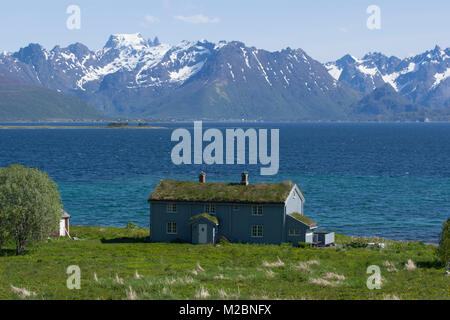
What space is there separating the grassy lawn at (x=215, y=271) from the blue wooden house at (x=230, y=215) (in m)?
2.84

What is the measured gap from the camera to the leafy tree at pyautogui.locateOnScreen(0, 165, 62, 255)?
61.3 m

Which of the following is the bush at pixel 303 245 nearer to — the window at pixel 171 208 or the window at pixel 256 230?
the window at pixel 256 230

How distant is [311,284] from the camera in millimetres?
43656

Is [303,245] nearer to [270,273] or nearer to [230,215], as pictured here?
[230,215]

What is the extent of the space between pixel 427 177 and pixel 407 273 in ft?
357

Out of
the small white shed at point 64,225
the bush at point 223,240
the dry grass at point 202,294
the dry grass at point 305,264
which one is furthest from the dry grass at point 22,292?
the small white shed at point 64,225

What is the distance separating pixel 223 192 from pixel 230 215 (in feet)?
9.57

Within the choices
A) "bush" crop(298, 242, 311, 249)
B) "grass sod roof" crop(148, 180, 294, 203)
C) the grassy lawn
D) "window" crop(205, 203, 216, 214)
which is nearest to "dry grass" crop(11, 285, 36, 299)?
the grassy lawn

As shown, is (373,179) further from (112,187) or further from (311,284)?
(311,284)

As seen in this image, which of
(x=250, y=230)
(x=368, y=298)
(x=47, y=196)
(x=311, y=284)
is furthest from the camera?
(x=250, y=230)

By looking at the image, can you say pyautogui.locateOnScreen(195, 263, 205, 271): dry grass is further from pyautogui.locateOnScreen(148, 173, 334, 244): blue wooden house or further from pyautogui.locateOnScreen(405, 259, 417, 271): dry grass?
pyautogui.locateOnScreen(405, 259, 417, 271): dry grass

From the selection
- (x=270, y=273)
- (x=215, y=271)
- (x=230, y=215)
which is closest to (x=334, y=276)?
(x=270, y=273)

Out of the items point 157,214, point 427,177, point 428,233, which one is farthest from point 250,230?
point 427,177

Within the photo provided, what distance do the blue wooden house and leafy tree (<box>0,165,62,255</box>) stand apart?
12801mm
